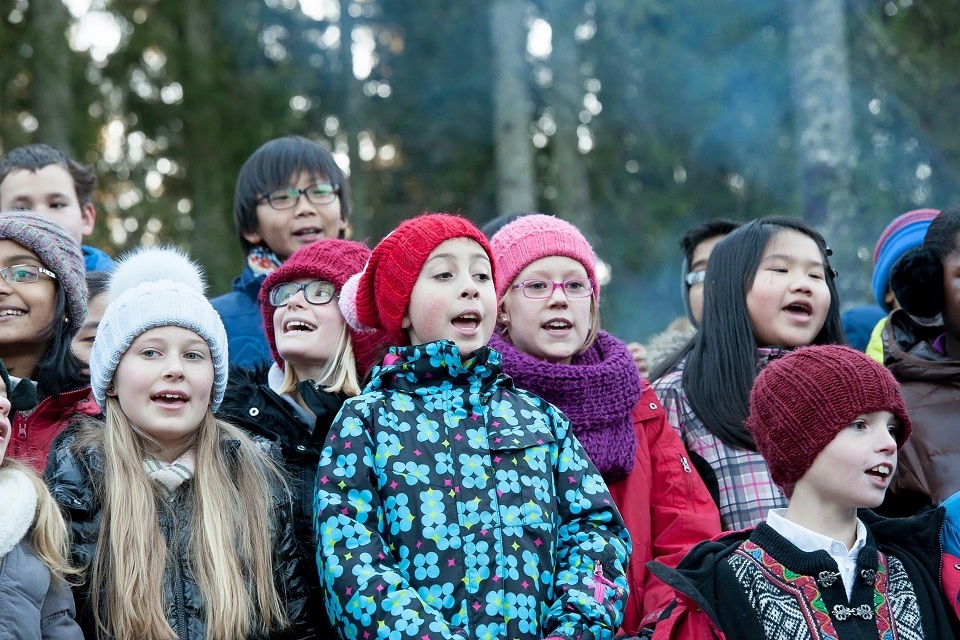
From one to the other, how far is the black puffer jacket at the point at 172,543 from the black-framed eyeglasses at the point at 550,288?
4.13 feet

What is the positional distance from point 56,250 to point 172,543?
55.7 inches

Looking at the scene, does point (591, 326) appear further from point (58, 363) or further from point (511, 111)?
point (511, 111)

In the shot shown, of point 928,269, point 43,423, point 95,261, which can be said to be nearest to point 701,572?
point 928,269

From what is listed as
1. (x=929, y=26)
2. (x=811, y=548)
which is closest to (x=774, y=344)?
(x=811, y=548)

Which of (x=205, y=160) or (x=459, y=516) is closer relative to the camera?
(x=459, y=516)

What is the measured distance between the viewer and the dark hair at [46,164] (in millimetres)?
5484

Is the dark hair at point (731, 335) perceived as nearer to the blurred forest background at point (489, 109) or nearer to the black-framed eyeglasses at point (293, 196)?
the black-framed eyeglasses at point (293, 196)

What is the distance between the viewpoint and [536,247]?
14.2 feet

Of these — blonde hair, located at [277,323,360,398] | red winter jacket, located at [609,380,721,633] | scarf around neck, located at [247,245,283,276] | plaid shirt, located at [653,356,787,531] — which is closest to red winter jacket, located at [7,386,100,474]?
blonde hair, located at [277,323,360,398]

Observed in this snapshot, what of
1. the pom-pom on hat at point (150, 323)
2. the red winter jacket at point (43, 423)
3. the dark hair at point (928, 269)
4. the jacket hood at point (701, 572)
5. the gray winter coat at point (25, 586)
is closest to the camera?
the gray winter coat at point (25, 586)

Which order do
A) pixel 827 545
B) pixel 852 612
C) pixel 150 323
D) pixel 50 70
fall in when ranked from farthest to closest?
pixel 50 70 → pixel 150 323 → pixel 827 545 → pixel 852 612

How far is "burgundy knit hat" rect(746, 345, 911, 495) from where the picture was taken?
3.34 meters

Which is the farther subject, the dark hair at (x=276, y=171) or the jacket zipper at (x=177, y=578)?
the dark hair at (x=276, y=171)

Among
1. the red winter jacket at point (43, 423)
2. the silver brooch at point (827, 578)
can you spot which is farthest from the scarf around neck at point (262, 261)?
the silver brooch at point (827, 578)
